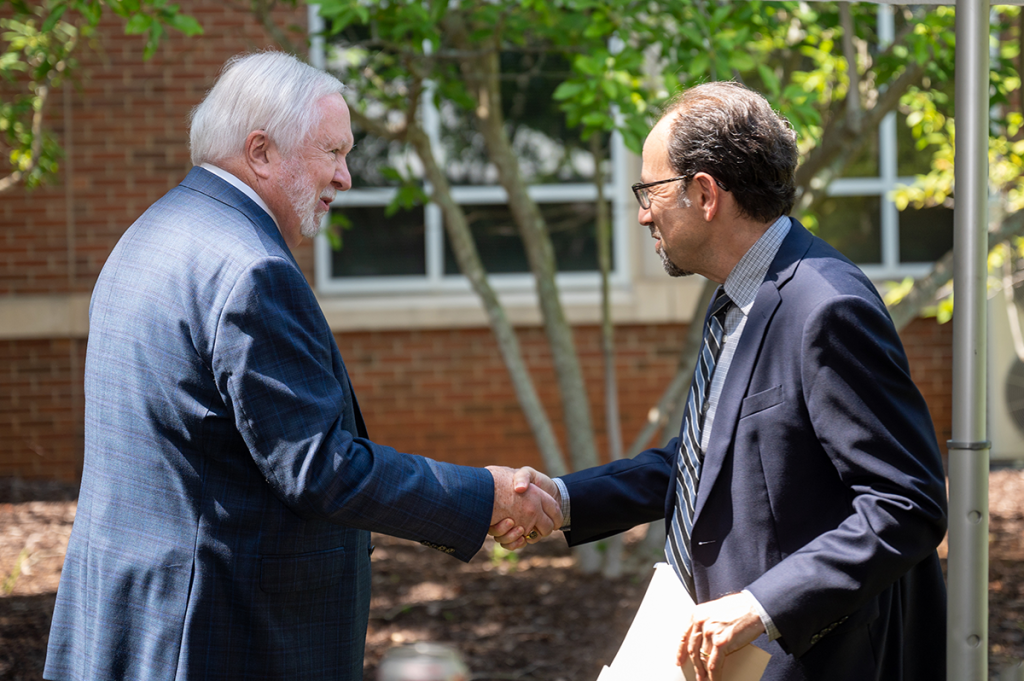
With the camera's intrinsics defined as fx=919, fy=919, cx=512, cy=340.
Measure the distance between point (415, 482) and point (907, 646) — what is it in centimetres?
107

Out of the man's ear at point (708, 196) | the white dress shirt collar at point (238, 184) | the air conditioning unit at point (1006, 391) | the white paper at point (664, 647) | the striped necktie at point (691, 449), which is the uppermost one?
the white dress shirt collar at point (238, 184)

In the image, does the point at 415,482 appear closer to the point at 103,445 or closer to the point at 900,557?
the point at 103,445

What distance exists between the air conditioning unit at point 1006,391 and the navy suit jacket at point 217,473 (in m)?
7.08

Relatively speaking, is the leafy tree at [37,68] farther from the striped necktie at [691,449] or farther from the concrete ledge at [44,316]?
the striped necktie at [691,449]

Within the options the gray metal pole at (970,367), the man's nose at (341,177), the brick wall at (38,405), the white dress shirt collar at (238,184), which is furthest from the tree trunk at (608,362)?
the brick wall at (38,405)

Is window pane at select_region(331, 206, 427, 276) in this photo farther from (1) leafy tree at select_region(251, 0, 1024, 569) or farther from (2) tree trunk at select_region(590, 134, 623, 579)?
(2) tree trunk at select_region(590, 134, 623, 579)

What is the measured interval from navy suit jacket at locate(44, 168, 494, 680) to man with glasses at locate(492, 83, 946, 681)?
640 millimetres

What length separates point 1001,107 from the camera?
6395 millimetres

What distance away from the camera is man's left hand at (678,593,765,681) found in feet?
5.29

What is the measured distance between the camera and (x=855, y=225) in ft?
26.0

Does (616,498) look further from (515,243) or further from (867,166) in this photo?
(867,166)

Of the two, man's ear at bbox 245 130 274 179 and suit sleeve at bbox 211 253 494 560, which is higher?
man's ear at bbox 245 130 274 179

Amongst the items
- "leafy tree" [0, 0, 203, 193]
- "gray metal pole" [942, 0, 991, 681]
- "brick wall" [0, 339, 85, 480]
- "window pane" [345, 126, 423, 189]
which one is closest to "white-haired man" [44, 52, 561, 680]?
"gray metal pole" [942, 0, 991, 681]

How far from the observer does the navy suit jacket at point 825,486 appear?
5.23 feet
